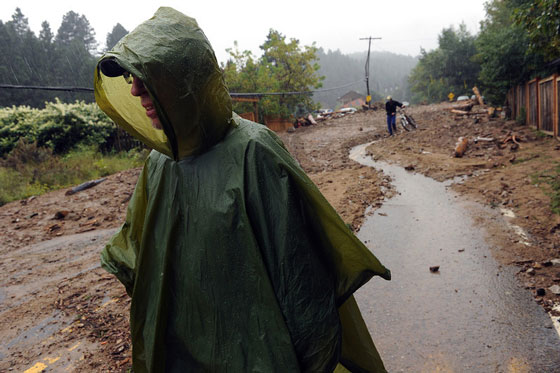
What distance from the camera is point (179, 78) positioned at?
4.15ft

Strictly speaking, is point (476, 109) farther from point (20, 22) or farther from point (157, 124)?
point (20, 22)

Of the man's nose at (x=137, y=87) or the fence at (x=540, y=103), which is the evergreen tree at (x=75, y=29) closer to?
the fence at (x=540, y=103)

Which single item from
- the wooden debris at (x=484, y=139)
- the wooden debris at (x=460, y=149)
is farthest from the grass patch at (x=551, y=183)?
the wooden debris at (x=484, y=139)

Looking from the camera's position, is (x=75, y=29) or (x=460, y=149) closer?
(x=460, y=149)

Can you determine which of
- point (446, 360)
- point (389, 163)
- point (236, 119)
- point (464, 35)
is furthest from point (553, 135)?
point (464, 35)

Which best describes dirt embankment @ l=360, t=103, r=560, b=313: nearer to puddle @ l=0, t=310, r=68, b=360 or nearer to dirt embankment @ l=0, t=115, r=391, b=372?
dirt embankment @ l=0, t=115, r=391, b=372

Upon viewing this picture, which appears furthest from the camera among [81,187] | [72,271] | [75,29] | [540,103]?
[75,29]

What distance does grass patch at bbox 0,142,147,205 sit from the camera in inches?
417

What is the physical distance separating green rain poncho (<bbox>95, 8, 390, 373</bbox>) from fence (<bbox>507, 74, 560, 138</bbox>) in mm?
12201

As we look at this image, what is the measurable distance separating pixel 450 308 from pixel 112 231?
6423 millimetres

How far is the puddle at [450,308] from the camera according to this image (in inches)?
117

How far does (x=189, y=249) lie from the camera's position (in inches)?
54.4

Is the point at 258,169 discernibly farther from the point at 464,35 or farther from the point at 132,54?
the point at 464,35

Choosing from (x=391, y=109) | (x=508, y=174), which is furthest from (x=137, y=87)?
(x=391, y=109)
